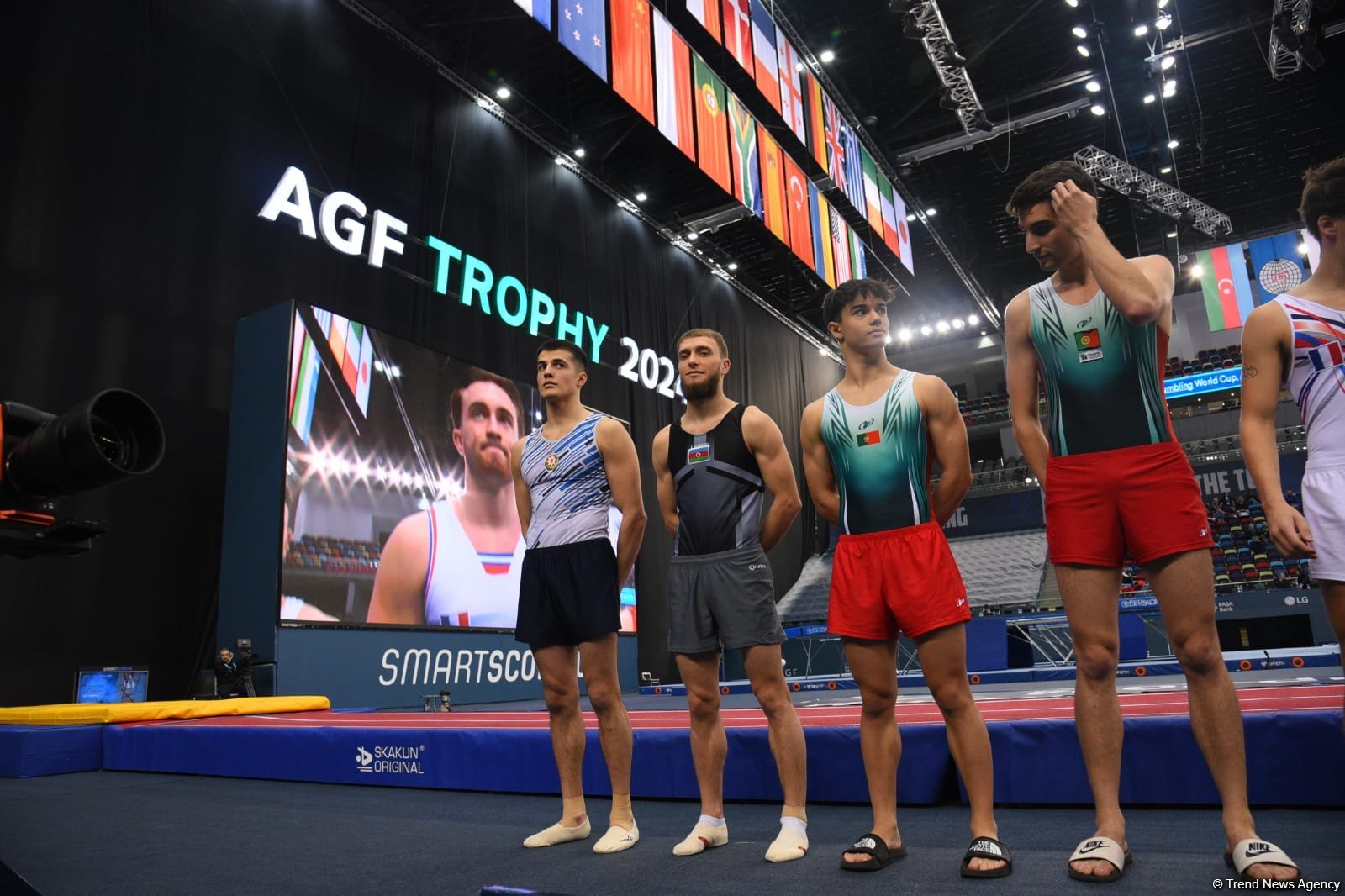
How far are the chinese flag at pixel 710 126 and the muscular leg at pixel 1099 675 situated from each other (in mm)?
8737

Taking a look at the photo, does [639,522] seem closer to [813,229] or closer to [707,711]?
[707,711]

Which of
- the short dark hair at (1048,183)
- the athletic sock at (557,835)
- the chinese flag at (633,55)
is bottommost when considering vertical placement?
the athletic sock at (557,835)

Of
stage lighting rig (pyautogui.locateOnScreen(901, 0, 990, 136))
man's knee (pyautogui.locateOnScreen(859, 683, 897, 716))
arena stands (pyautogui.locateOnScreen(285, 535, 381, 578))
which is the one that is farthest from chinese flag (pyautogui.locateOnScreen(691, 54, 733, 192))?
man's knee (pyautogui.locateOnScreen(859, 683, 897, 716))

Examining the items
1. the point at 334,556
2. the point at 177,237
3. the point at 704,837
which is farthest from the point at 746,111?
the point at 704,837

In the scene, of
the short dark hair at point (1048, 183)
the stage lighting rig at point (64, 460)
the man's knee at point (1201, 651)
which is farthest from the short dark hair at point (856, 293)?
the stage lighting rig at point (64, 460)

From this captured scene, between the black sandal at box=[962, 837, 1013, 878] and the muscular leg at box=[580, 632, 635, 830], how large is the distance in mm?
1073

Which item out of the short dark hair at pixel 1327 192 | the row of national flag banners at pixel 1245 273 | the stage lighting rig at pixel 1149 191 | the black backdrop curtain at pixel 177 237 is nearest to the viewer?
the short dark hair at pixel 1327 192

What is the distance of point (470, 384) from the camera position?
8.99 m

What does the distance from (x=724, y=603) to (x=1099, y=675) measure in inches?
39.7

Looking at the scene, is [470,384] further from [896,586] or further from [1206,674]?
[1206,674]

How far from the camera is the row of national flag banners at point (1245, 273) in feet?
52.4

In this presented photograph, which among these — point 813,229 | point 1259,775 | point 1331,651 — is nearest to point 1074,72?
point 813,229

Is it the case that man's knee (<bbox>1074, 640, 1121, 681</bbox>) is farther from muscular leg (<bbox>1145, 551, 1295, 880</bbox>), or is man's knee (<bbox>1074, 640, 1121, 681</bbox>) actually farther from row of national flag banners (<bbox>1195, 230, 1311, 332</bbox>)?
row of national flag banners (<bbox>1195, 230, 1311, 332</bbox>)

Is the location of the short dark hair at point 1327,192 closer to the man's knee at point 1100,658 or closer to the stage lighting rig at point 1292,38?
the man's knee at point 1100,658
